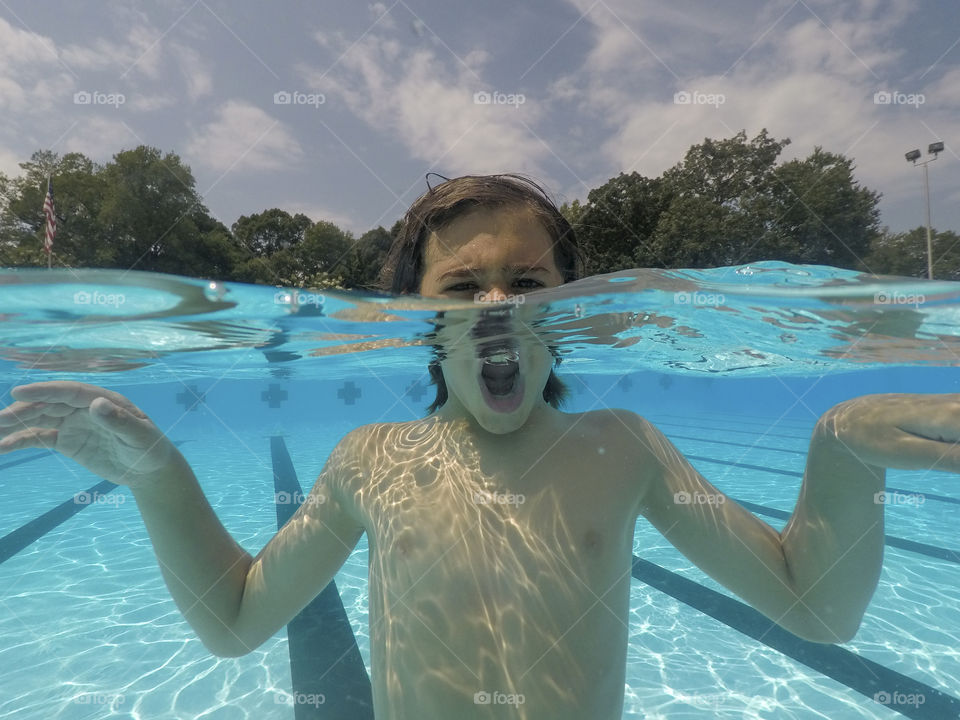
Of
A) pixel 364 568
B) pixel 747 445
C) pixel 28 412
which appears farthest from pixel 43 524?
pixel 747 445

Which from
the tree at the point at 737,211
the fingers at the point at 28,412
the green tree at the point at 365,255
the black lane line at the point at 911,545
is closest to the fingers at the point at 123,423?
the fingers at the point at 28,412

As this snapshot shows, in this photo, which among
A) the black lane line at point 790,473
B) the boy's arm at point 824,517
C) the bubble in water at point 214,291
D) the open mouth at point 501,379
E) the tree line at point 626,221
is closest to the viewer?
the boy's arm at point 824,517

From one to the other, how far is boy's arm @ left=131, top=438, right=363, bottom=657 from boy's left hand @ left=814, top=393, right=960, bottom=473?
2.16 metres

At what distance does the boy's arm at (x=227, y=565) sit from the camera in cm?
216

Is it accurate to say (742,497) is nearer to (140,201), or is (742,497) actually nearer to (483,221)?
(483,221)

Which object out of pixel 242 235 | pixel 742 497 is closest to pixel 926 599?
pixel 742 497

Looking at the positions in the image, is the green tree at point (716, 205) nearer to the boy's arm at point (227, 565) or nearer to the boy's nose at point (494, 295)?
the boy's nose at point (494, 295)

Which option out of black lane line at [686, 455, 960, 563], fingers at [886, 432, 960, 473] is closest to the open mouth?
fingers at [886, 432, 960, 473]

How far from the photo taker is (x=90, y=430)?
2018 millimetres

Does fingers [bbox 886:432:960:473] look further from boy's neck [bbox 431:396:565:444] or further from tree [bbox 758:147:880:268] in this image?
tree [bbox 758:147:880:268]

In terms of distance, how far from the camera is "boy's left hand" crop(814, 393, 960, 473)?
1.52 metres

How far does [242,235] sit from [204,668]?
5082cm

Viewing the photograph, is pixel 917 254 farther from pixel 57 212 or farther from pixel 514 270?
pixel 57 212

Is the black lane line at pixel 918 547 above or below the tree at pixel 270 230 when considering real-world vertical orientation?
below
